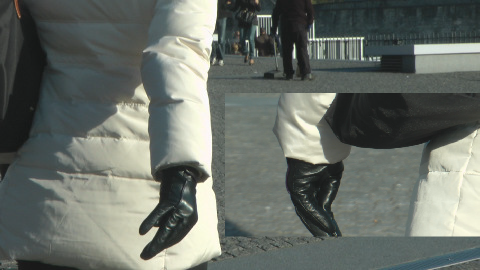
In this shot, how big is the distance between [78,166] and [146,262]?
0.26 meters

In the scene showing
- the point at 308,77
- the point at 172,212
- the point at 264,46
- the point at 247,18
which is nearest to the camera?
the point at 172,212

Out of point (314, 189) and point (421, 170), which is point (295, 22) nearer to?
point (314, 189)

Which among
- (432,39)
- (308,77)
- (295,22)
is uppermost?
(295,22)

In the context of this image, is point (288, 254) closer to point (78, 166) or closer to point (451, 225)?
point (451, 225)

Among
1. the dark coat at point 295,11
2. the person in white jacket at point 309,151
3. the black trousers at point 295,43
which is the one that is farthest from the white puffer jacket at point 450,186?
the black trousers at point 295,43

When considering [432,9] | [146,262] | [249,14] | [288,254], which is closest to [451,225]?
[288,254]

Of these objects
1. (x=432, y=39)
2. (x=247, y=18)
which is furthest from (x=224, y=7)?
(x=432, y=39)

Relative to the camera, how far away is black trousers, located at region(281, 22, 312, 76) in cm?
1360

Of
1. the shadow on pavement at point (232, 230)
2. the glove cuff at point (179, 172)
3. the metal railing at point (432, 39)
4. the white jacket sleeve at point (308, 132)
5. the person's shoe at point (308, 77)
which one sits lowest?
the metal railing at point (432, 39)

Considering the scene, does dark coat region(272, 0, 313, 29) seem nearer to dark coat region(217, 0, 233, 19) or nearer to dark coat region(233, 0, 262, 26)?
dark coat region(233, 0, 262, 26)

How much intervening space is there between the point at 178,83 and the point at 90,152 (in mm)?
319

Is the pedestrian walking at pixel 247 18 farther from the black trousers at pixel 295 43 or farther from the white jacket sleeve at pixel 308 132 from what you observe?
the white jacket sleeve at pixel 308 132

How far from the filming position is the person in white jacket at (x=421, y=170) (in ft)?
12.8

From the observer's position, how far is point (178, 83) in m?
1.79
